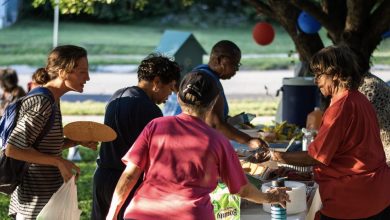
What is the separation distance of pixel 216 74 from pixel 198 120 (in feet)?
6.36

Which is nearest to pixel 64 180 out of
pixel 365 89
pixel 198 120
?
pixel 198 120

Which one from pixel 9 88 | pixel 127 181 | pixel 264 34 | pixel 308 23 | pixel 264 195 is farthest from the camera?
pixel 264 34

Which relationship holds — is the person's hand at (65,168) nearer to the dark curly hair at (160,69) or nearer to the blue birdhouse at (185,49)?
the dark curly hair at (160,69)

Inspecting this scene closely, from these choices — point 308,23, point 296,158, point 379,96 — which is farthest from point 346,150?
point 308,23

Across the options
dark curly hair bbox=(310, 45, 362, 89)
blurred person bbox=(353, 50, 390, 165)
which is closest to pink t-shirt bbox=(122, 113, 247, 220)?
dark curly hair bbox=(310, 45, 362, 89)

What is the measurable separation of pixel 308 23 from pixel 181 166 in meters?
5.45

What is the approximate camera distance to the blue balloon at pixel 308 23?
7773 mm

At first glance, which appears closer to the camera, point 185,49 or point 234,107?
point 185,49

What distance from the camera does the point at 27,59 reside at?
85.6ft

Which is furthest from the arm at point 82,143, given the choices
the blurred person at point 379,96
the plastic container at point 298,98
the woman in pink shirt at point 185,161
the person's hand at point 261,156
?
the plastic container at point 298,98

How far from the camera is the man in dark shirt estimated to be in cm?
354

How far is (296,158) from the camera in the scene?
339cm

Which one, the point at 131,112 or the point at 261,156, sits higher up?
the point at 131,112

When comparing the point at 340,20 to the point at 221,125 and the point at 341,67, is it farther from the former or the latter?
the point at 341,67
